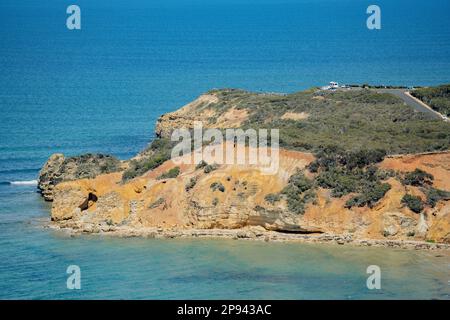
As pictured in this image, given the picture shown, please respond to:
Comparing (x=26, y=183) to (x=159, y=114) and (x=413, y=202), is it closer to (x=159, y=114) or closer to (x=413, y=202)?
(x=413, y=202)

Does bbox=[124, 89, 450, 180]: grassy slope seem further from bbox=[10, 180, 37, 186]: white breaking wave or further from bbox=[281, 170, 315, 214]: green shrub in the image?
bbox=[10, 180, 37, 186]: white breaking wave

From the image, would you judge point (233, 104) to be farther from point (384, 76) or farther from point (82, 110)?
point (384, 76)

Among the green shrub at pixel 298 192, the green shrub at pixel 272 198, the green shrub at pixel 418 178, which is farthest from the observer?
the green shrub at pixel 272 198

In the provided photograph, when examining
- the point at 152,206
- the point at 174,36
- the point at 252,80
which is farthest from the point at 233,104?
the point at 174,36

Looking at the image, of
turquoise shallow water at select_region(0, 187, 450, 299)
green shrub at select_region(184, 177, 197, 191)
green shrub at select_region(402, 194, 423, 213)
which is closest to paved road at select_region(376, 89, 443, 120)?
green shrub at select_region(402, 194, 423, 213)

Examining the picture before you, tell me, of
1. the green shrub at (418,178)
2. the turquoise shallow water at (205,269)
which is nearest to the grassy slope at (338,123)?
the green shrub at (418,178)

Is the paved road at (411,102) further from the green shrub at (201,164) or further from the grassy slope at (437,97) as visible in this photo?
the green shrub at (201,164)
